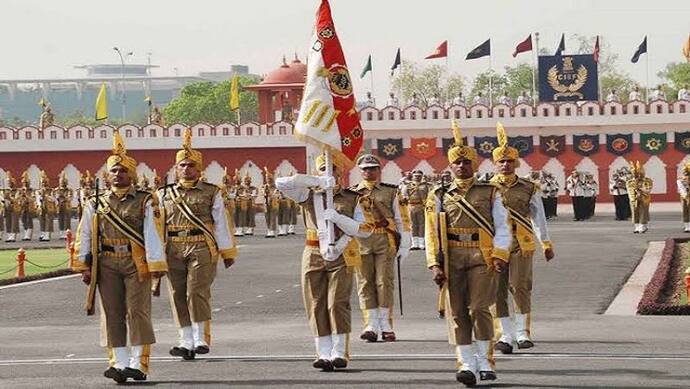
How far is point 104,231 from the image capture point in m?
15.3

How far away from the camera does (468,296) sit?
1475 centimetres

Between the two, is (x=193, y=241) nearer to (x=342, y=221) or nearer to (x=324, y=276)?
(x=324, y=276)

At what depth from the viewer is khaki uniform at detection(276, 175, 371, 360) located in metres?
15.6

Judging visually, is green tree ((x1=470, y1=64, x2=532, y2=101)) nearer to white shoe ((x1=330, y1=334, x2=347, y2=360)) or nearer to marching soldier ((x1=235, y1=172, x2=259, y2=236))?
marching soldier ((x1=235, y1=172, x2=259, y2=236))

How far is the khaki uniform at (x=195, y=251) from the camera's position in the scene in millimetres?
16953

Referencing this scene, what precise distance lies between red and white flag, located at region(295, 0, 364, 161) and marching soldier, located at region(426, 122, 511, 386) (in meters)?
1.67

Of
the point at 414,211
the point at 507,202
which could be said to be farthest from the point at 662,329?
the point at 414,211

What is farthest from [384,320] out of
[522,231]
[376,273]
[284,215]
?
[284,215]

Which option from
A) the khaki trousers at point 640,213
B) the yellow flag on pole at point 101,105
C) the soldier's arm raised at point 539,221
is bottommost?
the khaki trousers at point 640,213

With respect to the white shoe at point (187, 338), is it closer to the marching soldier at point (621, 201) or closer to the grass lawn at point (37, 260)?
the grass lawn at point (37, 260)

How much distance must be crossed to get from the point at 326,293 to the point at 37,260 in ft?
77.5

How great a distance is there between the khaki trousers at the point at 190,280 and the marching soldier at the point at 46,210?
1315 inches

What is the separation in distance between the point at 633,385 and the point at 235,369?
12.0 ft

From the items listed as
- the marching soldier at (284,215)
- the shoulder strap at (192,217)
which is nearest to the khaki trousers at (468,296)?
the shoulder strap at (192,217)
